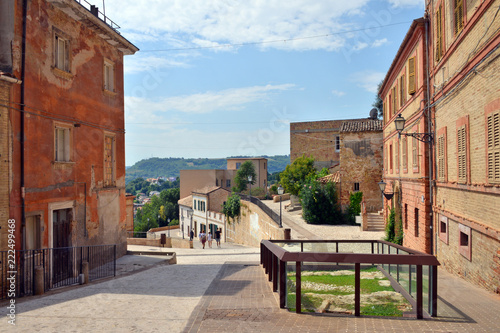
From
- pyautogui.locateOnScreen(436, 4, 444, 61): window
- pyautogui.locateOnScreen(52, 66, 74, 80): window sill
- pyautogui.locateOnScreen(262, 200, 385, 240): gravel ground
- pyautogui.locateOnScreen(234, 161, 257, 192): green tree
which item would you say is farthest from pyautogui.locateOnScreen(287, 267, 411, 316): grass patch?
pyautogui.locateOnScreen(234, 161, 257, 192): green tree

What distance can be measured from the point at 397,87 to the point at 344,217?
39.7 feet

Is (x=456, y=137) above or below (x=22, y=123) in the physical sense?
below

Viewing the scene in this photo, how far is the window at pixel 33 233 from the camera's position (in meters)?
11.2

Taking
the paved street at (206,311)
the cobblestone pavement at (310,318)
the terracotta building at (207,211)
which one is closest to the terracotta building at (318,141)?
the terracotta building at (207,211)

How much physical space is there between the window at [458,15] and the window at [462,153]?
2498 millimetres

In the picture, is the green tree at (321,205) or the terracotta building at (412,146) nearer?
the terracotta building at (412,146)

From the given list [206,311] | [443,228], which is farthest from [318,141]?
[206,311]

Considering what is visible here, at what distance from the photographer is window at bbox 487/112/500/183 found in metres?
8.18

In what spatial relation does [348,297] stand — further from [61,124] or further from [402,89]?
[402,89]

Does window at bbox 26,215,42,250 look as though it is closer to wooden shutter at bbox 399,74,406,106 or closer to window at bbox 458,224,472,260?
window at bbox 458,224,472,260

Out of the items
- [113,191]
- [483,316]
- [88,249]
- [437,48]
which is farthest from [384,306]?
[113,191]

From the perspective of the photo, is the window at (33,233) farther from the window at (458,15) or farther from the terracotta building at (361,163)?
the terracotta building at (361,163)

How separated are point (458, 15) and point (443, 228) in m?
6.04

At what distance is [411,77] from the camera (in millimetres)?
15234
